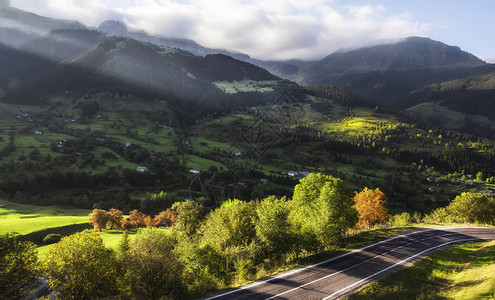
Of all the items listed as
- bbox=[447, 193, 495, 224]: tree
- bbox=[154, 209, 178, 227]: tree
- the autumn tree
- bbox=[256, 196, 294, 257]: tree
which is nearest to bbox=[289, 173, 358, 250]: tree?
bbox=[256, 196, 294, 257]: tree

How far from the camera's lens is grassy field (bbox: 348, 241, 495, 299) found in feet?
90.5

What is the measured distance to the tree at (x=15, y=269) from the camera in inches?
1165

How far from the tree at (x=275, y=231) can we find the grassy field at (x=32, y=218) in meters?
80.3

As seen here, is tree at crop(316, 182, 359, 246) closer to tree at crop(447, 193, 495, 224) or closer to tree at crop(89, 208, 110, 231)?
tree at crop(447, 193, 495, 224)

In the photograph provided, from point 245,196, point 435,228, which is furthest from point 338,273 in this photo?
point 245,196

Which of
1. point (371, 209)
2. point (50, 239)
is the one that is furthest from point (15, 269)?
point (371, 209)

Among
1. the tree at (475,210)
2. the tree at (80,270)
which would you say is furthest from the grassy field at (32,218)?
the tree at (475,210)

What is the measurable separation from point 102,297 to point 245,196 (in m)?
118

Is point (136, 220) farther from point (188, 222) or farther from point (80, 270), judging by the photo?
point (80, 270)

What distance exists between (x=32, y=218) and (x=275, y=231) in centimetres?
10152

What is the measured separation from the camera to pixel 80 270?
2759 cm

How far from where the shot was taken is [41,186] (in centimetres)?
13550

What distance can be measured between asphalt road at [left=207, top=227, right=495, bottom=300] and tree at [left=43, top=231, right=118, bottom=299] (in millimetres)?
12959

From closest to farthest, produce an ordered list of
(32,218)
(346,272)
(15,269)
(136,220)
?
(15,269) < (346,272) < (32,218) < (136,220)
